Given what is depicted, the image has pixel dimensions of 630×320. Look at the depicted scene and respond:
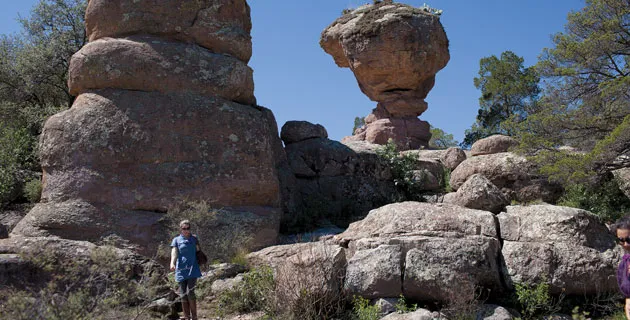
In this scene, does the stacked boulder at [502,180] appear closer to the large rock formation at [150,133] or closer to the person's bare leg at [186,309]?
the large rock formation at [150,133]

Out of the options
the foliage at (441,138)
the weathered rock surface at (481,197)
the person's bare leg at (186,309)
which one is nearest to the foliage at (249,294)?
the person's bare leg at (186,309)

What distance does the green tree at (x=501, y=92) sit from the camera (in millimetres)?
28656

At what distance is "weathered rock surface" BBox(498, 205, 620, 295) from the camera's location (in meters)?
7.54

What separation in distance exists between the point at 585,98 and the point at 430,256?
26.9 ft

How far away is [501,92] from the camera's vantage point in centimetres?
2916

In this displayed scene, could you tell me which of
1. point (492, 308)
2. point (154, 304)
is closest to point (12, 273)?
point (154, 304)

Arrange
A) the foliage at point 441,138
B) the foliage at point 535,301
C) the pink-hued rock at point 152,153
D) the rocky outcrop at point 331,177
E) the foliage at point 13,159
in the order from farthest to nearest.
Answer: the foliage at point 441,138, the rocky outcrop at point 331,177, the foliage at point 13,159, the pink-hued rock at point 152,153, the foliage at point 535,301

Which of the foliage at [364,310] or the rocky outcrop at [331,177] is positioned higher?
the rocky outcrop at [331,177]

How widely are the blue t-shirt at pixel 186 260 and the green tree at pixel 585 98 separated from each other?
8.14 meters

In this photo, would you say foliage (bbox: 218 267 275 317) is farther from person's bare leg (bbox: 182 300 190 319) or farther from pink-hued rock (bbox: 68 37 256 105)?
pink-hued rock (bbox: 68 37 256 105)

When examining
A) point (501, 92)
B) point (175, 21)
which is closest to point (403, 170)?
point (175, 21)

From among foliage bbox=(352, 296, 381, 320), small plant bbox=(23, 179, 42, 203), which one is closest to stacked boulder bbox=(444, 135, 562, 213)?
foliage bbox=(352, 296, 381, 320)

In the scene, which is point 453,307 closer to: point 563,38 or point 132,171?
point 132,171

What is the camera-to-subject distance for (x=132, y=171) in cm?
1025
